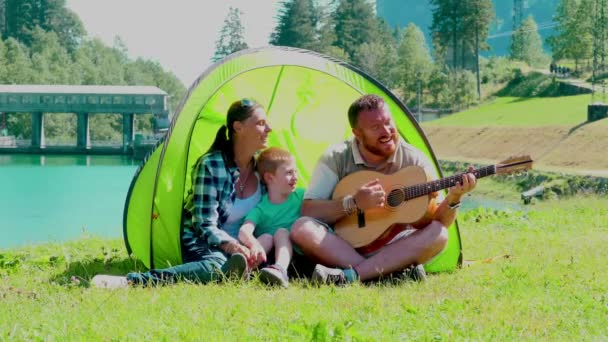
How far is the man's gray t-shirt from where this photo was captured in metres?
4.92

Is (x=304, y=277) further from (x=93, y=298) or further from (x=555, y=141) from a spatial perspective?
(x=555, y=141)

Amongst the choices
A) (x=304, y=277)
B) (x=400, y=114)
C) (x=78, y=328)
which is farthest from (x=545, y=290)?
(x=78, y=328)

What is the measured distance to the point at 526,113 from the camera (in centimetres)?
4566

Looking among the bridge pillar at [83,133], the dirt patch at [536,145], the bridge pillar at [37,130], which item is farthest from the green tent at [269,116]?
the bridge pillar at [37,130]

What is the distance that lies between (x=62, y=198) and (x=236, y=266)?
93.6ft

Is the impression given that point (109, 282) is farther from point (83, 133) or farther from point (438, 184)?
point (83, 133)

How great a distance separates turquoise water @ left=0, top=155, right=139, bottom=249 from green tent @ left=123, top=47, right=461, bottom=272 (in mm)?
2662

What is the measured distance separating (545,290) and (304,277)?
1248 mm

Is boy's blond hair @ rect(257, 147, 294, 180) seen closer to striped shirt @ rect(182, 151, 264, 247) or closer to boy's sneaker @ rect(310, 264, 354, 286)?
striped shirt @ rect(182, 151, 264, 247)

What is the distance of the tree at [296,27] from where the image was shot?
6494cm

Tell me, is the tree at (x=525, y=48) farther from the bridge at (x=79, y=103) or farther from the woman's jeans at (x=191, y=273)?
the woman's jeans at (x=191, y=273)

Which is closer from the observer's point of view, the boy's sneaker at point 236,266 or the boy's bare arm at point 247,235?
the boy's sneaker at point 236,266

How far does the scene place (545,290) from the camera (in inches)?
175

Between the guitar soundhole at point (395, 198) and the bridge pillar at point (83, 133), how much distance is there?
2249 inches
